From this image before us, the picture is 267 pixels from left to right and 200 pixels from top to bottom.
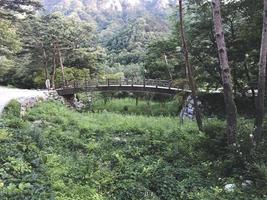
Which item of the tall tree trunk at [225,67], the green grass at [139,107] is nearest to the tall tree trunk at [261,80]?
the tall tree trunk at [225,67]

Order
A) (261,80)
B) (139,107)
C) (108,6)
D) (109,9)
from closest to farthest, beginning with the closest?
(261,80)
(139,107)
(109,9)
(108,6)

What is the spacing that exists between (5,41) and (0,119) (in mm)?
21606

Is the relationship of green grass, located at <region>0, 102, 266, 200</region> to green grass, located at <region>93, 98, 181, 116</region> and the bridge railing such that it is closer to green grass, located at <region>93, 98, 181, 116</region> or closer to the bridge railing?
green grass, located at <region>93, 98, 181, 116</region>

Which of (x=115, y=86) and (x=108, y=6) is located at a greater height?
(x=108, y=6)

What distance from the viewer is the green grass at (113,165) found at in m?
9.72

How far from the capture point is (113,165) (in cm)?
1207

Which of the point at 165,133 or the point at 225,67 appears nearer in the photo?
the point at 225,67

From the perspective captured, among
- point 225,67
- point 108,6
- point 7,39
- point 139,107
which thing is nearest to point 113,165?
point 225,67

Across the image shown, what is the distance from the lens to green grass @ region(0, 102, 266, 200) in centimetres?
972

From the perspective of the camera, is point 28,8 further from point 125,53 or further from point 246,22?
point 125,53

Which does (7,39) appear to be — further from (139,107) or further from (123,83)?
(139,107)

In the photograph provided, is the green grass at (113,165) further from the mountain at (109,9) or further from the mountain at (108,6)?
the mountain at (108,6)

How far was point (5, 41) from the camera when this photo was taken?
3494 cm

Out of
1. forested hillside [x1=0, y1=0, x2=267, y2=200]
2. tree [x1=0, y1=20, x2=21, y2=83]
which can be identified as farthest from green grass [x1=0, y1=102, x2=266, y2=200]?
tree [x1=0, y1=20, x2=21, y2=83]
